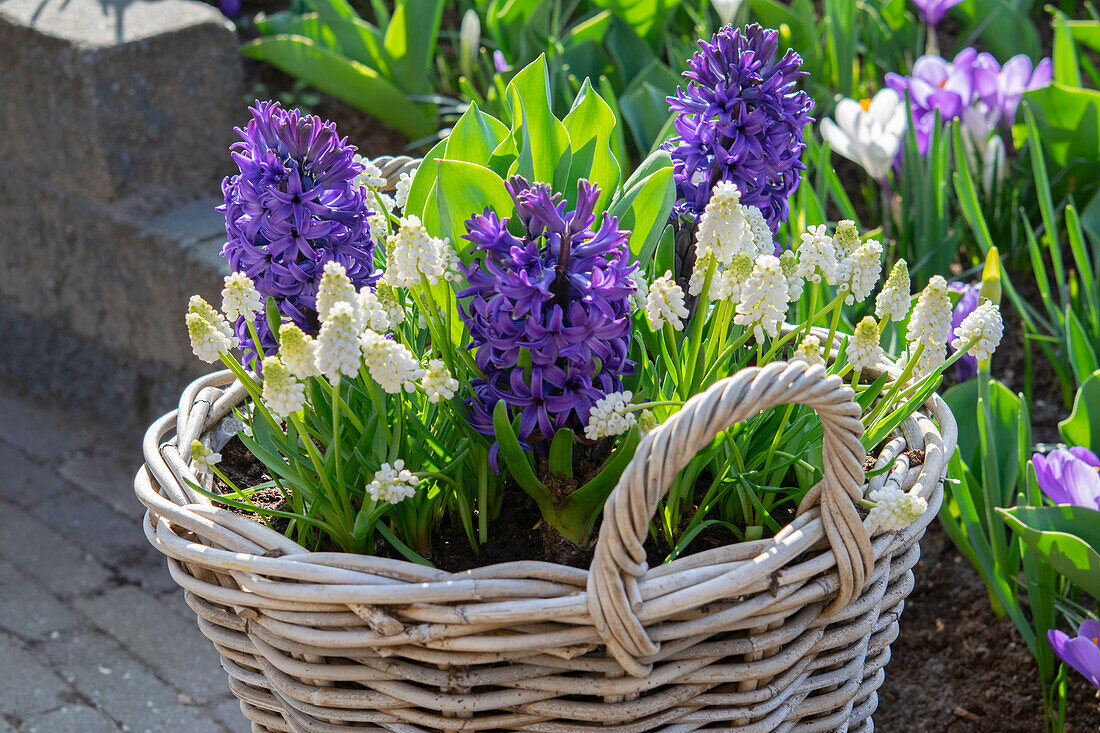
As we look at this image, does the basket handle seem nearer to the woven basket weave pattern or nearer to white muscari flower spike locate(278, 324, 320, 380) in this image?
the woven basket weave pattern

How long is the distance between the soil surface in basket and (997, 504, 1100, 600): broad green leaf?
30 cm

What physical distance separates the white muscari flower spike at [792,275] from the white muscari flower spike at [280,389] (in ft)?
1.21

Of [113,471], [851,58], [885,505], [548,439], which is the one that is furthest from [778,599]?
[113,471]

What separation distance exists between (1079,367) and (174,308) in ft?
5.08

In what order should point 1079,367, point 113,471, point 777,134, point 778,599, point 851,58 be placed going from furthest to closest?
1. point 113,471
2. point 851,58
3. point 1079,367
4. point 777,134
5. point 778,599

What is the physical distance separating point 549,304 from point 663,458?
0.14 metres

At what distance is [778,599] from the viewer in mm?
717

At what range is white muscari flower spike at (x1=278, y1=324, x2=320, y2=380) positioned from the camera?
0.68 metres

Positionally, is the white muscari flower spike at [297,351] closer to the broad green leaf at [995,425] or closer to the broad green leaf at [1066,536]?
the broad green leaf at [1066,536]

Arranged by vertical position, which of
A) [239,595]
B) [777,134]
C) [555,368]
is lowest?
[239,595]

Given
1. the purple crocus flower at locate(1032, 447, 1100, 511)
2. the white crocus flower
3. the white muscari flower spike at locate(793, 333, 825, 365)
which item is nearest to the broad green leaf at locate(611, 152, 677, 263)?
the white muscari flower spike at locate(793, 333, 825, 365)

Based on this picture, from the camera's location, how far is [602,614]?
674 mm

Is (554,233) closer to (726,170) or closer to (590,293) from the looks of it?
(590,293)

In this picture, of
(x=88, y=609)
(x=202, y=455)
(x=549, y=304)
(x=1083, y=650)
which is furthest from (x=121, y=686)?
(x=1083, y=650)
